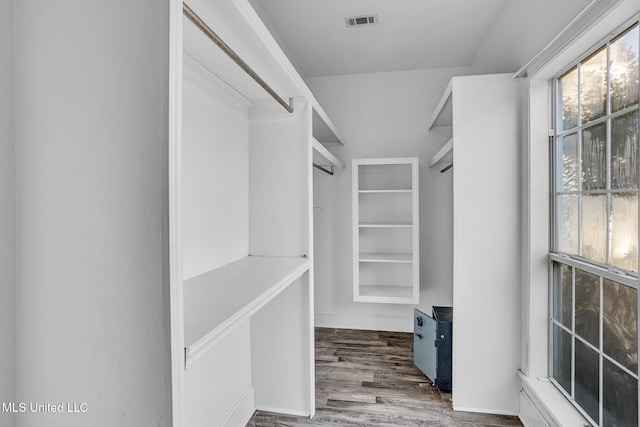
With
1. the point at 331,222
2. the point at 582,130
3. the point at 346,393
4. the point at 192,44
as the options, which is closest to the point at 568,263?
the point at 582,130

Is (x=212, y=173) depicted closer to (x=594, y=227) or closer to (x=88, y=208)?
(x=88, y=208)

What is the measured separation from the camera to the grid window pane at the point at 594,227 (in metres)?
1.50

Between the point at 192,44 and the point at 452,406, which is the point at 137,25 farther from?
the point at 452,406

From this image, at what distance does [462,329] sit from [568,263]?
69cm


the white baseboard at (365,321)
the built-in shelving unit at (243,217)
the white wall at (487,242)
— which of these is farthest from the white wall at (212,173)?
the white baseboard at (365,321)

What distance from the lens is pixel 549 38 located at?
175cm

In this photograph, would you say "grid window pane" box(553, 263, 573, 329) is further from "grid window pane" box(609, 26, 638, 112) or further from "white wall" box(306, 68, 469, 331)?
"white wall" box(306, 68, 469, 331)

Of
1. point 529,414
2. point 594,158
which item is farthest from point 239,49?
point 529,414

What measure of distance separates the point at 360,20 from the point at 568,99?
1411 millimetres

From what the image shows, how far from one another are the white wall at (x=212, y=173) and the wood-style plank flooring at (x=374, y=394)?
3.43 ft

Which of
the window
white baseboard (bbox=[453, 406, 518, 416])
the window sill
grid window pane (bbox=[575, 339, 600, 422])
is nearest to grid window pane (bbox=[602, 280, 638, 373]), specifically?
the window

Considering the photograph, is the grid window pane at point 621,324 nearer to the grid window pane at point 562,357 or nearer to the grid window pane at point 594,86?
the grid window pane at point 562,357

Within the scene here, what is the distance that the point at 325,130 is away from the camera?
297 centimetres

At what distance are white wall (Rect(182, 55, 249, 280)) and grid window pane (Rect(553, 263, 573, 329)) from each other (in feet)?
5.45
